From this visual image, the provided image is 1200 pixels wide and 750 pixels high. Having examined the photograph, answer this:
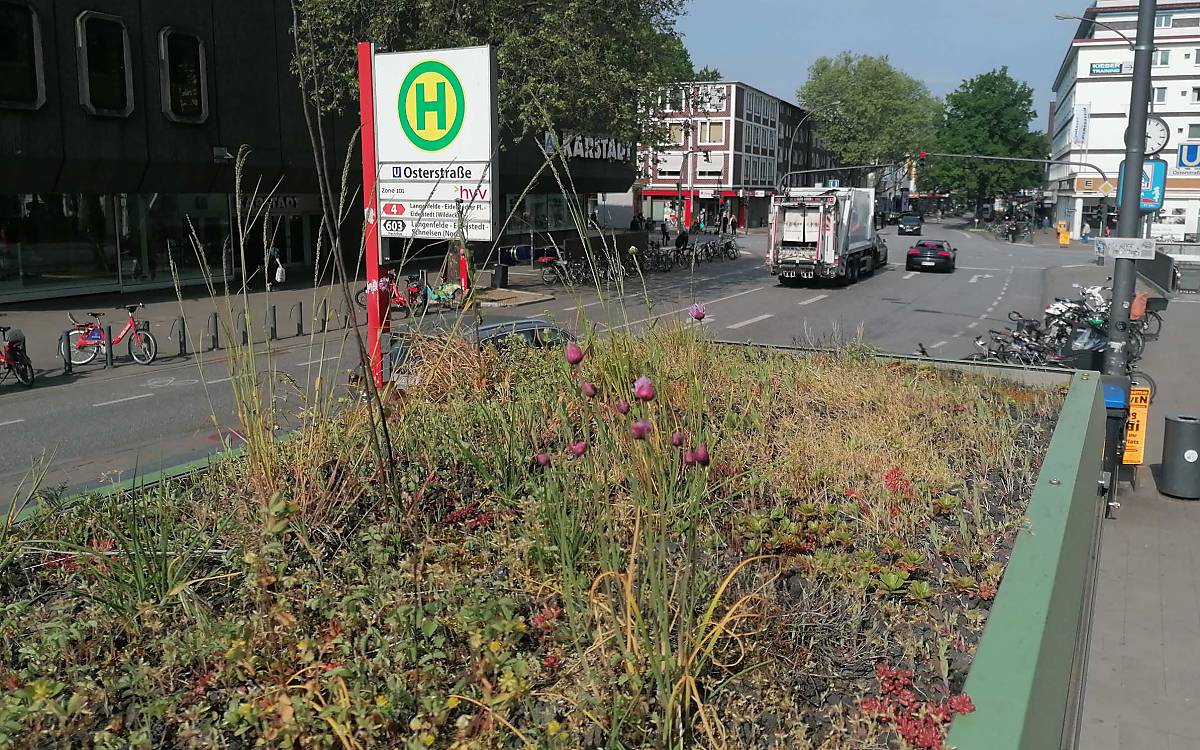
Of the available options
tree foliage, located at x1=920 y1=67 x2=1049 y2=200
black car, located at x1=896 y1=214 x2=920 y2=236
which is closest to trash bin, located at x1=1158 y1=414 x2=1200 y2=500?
→ black car, located at x1=896 y1=214 x2=920 y2=236

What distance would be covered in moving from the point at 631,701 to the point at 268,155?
2819 cm

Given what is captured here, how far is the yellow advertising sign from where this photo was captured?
34.9 ft

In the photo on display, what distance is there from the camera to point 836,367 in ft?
26.6

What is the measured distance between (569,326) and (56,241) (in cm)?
2029

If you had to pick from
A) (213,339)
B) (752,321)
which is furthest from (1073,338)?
(213,339)

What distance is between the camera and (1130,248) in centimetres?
1089

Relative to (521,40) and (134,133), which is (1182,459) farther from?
(134,133)

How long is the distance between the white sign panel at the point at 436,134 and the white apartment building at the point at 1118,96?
238ft

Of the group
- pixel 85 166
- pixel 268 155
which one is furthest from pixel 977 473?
pixel 268 155

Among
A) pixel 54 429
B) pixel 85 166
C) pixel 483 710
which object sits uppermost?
pixel 85 166

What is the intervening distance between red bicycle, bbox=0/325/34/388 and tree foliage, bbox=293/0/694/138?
32.0ft

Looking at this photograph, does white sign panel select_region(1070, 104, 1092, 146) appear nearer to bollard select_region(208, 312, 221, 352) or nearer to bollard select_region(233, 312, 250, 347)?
bollard select_region(233, 312, 250, 347)

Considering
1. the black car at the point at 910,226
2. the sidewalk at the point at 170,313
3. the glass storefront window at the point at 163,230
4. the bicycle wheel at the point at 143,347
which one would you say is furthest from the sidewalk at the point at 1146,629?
the black car at the point at 910,226

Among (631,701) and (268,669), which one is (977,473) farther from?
(268,669)
